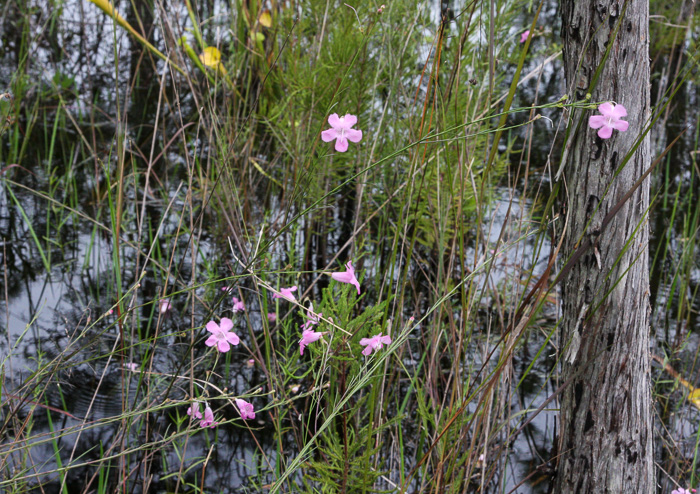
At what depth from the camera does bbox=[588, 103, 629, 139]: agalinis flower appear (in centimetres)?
107

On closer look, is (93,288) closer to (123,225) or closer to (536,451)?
(123,225)

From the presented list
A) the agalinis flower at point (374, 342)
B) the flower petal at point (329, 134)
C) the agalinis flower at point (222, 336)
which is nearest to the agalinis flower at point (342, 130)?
the flower petal at point (329, 134)

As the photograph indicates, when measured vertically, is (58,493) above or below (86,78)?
below

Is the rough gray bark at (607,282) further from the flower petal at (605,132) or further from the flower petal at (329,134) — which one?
the flower petal at (329,134)

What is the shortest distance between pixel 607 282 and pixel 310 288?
29.9 inches

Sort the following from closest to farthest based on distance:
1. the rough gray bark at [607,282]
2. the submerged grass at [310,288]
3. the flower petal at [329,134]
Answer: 1. the flower petal at [329,134]
2. the rough gray bark at [607,282]
3. the submerged grass at [310,288]

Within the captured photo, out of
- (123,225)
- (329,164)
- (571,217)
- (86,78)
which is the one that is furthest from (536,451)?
(86,78)

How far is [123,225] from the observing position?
2.55 m

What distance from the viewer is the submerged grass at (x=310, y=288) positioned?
4.14ft

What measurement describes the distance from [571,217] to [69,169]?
225 cm

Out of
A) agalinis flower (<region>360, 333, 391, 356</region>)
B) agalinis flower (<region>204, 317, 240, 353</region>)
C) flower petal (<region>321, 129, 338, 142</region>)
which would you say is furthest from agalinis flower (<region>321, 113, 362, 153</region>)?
agalinis flower (<region>204, 317, 240, 353</region>)

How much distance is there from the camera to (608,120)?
42.8 inches

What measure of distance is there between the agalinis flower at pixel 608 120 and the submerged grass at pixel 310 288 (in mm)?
139

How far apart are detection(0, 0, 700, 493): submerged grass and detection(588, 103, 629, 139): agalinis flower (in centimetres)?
14
